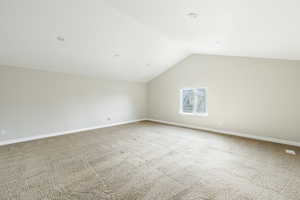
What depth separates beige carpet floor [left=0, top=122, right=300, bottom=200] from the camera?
5.54ft

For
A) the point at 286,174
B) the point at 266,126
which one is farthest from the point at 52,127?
the point at 266,126

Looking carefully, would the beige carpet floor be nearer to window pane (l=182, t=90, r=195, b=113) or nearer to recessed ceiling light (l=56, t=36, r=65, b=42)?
window pane (l=182, t=90, r=195, b=113)

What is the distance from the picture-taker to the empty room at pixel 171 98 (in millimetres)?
1804

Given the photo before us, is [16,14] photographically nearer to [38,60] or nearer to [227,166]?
[38,60]

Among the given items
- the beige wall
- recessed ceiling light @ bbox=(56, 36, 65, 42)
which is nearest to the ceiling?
recessed ceiling light @ bbox=(56, 36, 65, 42)

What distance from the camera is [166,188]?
5.84 ft

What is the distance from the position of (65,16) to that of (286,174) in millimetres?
4771

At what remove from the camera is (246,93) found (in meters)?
3.96

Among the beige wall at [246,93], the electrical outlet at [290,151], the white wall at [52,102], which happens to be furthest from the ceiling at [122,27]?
the electrical outlet at [290,151]

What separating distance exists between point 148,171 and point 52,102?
152 inches

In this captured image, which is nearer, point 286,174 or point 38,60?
point 286,174

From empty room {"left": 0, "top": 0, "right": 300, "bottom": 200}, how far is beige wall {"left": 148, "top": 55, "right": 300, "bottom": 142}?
0.03 m

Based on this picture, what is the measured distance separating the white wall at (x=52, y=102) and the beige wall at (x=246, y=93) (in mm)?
3174

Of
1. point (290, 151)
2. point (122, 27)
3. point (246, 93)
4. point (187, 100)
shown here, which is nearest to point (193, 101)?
point (187, 100)
